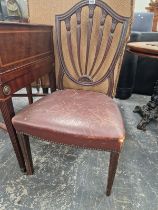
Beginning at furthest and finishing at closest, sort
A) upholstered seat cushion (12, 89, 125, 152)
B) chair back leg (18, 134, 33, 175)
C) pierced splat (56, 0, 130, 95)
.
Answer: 1. pierced splat (56, 0, 130, 95)
2. chair back leg (18, 134, 33, 175)
3. upholstered seat cushion (12, 89, 125, 152)

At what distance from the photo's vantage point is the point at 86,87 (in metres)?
1.36

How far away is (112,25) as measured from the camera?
1189 mm

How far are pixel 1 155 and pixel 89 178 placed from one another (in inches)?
28.2

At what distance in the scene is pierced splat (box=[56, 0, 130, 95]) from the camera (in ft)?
3.89

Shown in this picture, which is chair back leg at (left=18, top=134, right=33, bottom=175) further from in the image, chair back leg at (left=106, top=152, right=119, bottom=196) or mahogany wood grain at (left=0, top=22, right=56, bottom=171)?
chair back leg at (left=106, top=152, right=119, bottom=196)

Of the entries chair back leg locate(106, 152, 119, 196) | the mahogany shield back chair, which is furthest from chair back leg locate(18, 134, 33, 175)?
chair back leg locate(106, 152, 119, 196)

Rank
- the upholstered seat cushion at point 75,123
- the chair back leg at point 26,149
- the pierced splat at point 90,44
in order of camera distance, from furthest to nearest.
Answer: the pierced splat at point 90,44, the chair back leg at point 26,149, the upholstered seat cushion at point 75,123

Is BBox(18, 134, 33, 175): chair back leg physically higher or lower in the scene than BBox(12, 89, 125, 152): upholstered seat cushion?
lower

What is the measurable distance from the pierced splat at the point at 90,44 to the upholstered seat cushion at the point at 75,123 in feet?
0.98

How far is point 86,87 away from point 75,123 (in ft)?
1.68

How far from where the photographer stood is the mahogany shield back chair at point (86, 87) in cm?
89

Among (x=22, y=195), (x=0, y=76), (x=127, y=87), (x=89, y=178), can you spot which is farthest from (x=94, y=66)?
(x=127, y=87)

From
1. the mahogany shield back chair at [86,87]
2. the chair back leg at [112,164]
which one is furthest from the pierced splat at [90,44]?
the chair back leg at [112,164]

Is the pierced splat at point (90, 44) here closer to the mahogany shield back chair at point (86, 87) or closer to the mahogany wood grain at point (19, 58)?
the mahogany shield back chair at point (86, 87)
